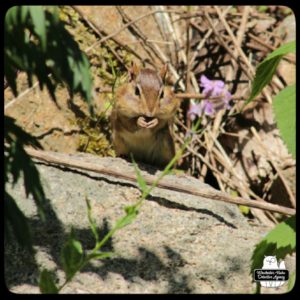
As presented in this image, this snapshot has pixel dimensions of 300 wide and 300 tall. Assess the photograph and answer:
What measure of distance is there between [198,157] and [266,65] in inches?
87.5

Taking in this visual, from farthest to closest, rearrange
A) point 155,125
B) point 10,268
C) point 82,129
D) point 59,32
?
point 82,129
point 155,125
point 10,268
point 59,32

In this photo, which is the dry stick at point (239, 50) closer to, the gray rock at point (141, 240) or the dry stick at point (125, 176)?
the gray rock at point (141, 240)

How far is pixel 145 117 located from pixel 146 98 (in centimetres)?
13

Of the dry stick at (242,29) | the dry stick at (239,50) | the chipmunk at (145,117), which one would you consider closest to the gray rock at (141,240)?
the chipmunk at (145,117)

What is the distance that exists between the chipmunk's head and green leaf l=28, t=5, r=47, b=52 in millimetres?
1895

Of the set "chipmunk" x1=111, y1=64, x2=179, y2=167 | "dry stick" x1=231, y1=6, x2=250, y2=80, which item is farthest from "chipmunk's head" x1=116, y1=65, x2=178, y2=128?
"dry stick" x1=231, y1=6, x2=250, y2=80

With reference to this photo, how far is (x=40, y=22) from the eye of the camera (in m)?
1.70

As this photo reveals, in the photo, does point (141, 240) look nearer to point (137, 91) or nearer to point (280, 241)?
point (280, 241)

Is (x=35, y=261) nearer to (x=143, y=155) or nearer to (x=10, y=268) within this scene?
(x=10, y=268)

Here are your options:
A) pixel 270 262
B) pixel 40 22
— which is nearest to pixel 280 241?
pixel 270 262

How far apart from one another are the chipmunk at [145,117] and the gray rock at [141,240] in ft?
2.23

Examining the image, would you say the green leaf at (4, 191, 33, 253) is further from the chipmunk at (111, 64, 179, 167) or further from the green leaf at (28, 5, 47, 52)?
the chipmunk at (111, 64, 179, 167)

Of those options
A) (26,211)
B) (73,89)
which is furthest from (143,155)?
(73,89)

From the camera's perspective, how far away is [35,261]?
243 cm
